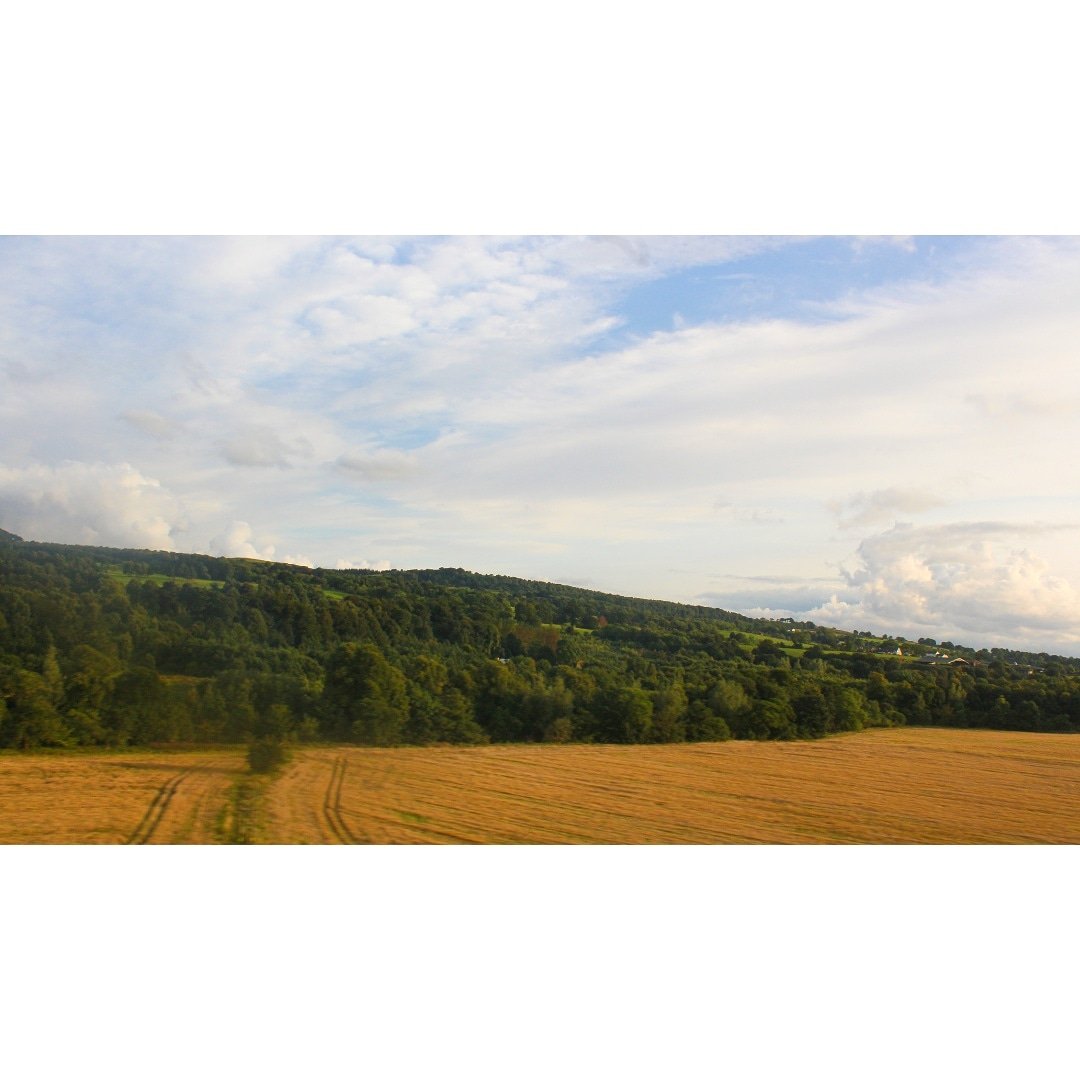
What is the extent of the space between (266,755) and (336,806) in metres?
0.80

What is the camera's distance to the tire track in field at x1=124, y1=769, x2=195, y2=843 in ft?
18.8

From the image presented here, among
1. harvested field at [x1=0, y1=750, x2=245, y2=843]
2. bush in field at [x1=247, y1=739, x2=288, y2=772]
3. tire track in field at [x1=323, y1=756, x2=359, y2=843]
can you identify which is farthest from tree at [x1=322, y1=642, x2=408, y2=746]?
harvested field at [x1=0, y1=750, x2=245, y2=843]

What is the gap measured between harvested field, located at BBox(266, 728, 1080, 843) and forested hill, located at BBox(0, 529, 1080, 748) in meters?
0.27

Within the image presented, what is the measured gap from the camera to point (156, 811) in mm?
5855

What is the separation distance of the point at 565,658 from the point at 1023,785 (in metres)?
4.09

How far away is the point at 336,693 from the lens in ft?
21.7

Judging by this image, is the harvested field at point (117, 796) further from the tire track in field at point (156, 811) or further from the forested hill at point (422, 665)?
the forested hill at point (422, 665)

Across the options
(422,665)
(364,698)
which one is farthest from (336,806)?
(422,665)

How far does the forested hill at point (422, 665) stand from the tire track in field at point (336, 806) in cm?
31

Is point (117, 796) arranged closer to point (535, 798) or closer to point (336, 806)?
point (336, 806)

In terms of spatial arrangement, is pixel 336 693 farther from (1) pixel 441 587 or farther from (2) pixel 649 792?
(2) pixel 649 792

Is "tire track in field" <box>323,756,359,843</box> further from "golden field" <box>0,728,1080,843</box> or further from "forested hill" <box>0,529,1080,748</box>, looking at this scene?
"forested hill" <box>0,529,1080,748</box>

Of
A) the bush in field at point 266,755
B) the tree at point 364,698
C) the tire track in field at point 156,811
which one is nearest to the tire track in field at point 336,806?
the tree at point 364,698

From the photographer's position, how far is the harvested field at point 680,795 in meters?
5.97
